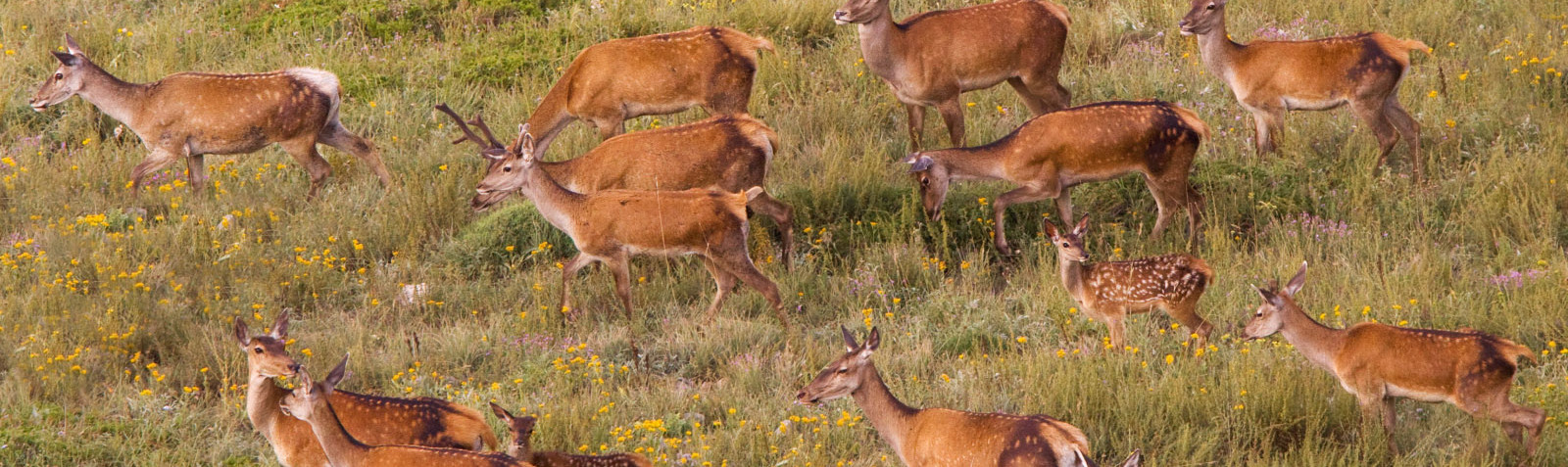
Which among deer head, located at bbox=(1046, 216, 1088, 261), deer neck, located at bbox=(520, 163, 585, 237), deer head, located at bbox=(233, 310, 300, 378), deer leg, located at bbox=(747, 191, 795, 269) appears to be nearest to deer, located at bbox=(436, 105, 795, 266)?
deer leg, located at bbox=(747, 191, 795, 269)

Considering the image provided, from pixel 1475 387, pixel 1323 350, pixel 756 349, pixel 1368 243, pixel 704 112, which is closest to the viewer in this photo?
pixel 1475 387

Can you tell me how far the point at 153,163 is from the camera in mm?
11594

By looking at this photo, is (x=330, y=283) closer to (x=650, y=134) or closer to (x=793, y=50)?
(x=650, y=134)

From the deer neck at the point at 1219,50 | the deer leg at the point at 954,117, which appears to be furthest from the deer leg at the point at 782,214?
the deer neck at the point at 1219,50

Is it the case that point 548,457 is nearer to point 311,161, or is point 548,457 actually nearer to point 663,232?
point 663,232

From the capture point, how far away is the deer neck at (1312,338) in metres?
8.07

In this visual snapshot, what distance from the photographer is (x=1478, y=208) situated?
405 inches

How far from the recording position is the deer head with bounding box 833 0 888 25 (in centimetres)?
1161

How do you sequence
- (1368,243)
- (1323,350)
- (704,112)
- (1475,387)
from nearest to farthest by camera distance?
(1475,387) → (1323,350) → (1368,243) → (704,112)

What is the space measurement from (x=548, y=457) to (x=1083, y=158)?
4.18 meters

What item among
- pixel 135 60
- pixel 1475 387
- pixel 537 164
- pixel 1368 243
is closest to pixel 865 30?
pixel 537 164

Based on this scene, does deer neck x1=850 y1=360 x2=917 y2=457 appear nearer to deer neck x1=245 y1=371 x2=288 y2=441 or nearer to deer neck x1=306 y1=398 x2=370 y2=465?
deer neck x1=306 y1=398 x2=370 y2=465

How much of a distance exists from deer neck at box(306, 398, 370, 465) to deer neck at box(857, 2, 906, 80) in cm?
530

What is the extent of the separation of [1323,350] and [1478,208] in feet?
9.08
